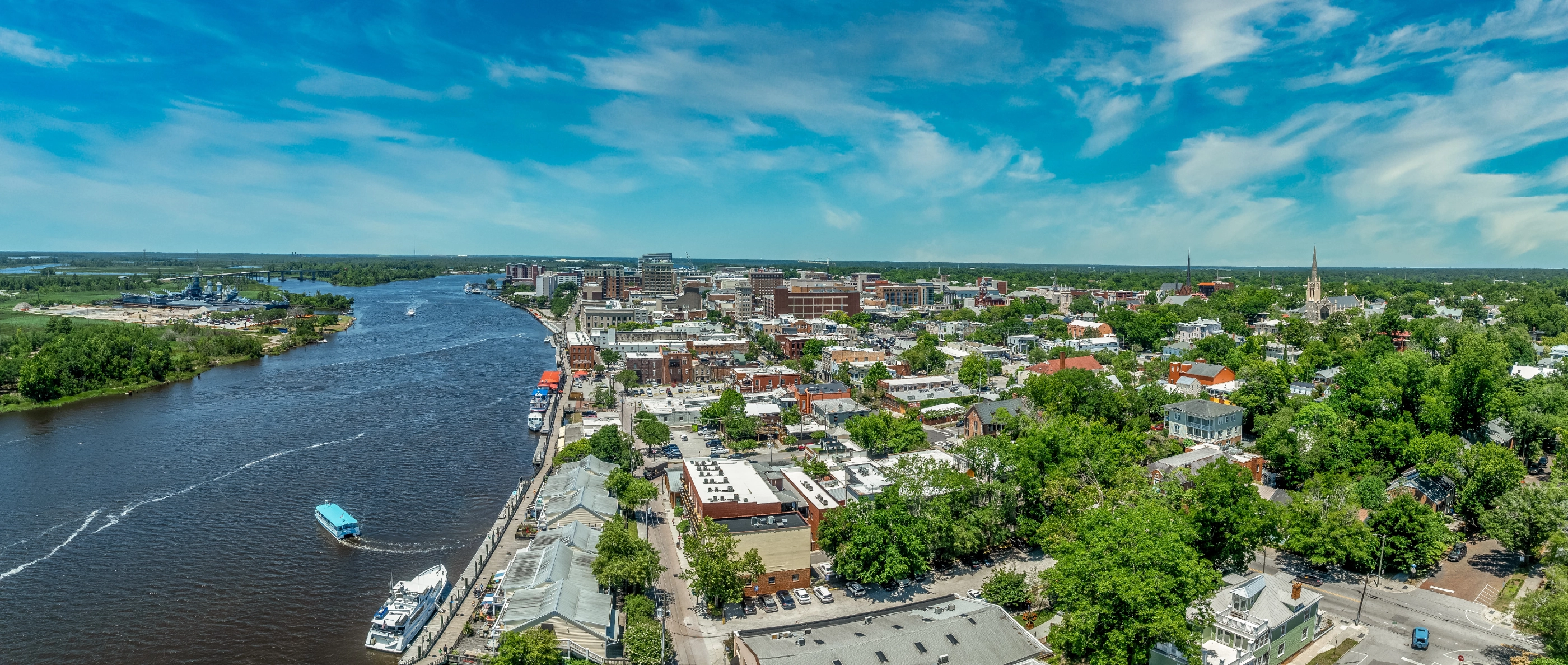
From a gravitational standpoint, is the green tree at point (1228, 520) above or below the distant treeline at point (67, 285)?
below

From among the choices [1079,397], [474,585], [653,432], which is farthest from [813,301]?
[474,585]

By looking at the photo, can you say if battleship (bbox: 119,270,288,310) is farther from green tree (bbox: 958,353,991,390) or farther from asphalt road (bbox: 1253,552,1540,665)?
asphalt road (bbox: 1253,552,1540,665)

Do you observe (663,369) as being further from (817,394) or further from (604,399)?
(817,394)

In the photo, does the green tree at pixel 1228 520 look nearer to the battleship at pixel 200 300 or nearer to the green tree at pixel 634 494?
the green tree at pixel 634 494

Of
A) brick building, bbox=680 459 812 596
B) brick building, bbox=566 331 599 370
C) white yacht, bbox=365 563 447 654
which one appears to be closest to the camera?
white yacht, bbox=365 563 447 654

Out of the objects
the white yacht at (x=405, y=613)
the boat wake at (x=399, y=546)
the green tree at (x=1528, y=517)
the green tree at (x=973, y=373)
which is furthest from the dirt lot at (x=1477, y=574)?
the boat wake at (x=399, y=546)

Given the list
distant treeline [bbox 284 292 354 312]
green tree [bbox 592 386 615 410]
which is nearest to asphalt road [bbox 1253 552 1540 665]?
green tree [bbox 592 386 615 410]
